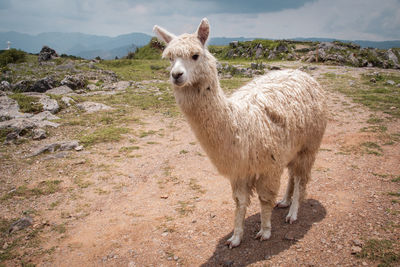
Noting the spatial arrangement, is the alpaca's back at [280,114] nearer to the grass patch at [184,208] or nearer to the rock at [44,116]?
the grass patch at [184,208]

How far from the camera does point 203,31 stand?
10.2 feet

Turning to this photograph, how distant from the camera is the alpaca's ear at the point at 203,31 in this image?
3039 mm

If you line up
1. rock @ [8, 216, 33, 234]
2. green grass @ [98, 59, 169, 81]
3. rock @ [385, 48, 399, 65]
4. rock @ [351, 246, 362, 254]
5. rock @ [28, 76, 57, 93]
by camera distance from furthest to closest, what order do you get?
rock @ [385, 48, 399, 65]
green grass @ [98, 59, 169, 81]
rock @ [28, 76, 57, 93]
rock @ [8, 216, 33, 234]
rock @ [351, 246, 362, 254]

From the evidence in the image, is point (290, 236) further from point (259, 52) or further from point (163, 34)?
point (259, 52)

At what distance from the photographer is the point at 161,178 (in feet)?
20.6

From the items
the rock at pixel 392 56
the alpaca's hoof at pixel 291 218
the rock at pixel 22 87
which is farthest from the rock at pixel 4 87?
the rock at pixel 392 56

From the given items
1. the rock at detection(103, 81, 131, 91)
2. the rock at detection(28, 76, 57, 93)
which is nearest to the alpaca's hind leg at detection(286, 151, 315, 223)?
the rock at detection(103, 81, 131, 91)

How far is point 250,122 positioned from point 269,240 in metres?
2.00

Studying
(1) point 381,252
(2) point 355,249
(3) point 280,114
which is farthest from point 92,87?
(1) point 381,252

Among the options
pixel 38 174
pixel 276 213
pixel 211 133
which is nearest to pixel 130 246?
pixel 211 133

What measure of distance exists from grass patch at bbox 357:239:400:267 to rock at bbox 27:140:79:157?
25.7 ft

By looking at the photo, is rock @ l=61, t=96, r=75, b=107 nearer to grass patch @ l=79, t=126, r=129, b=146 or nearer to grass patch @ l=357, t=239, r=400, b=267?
grass patch @ l=79, t=126, r=129, b=146

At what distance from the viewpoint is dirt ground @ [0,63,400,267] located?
147 inches

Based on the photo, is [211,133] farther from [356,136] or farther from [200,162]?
[356,136]
